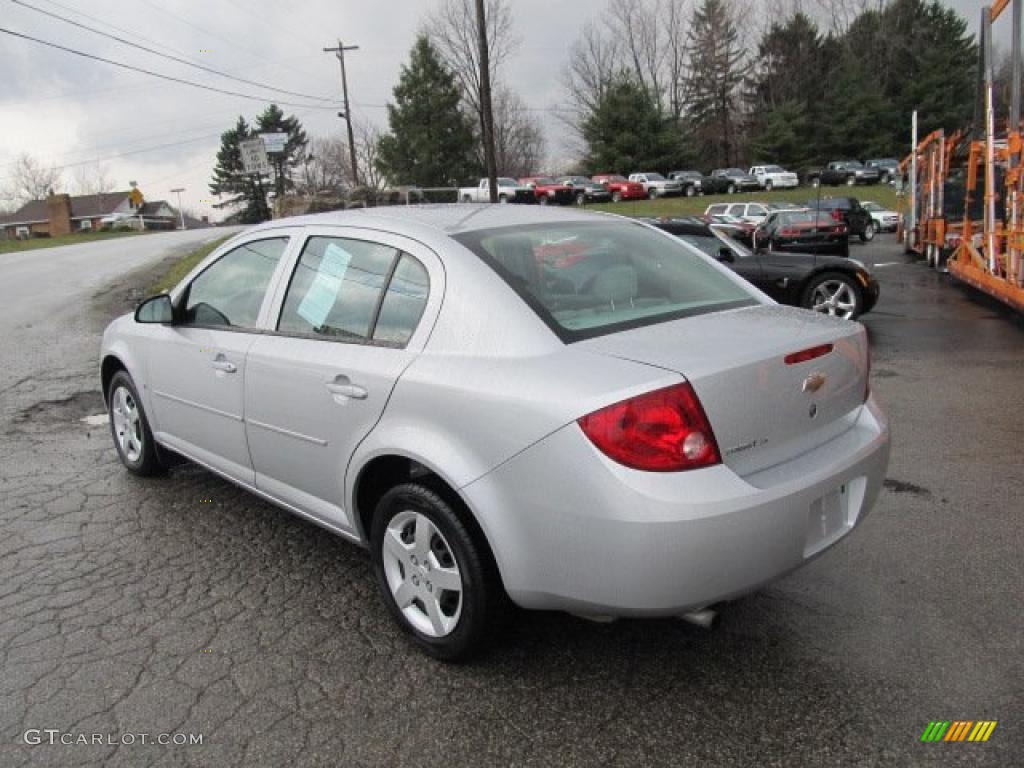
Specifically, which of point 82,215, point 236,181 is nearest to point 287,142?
point 236,181

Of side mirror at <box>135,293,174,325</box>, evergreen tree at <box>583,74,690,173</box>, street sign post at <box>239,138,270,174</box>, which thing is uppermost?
evergreen tree at <box>583,74,690,173</box>

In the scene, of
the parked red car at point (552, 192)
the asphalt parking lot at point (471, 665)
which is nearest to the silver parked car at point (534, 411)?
the asphalt parking lot at point (471, 665)

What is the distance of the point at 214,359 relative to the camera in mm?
3820

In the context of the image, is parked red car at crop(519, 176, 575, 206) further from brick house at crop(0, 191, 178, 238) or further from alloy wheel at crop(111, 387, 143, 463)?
brick house at crop(0, 191, 178, 238)

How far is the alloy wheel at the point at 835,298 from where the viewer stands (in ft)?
32.9

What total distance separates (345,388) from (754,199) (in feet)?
152

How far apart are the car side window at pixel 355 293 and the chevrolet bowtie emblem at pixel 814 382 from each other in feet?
4.41

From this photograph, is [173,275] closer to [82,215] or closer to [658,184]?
[658,184]

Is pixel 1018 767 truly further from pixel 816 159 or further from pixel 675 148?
pixel 816 159

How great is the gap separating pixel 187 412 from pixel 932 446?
456 centimetres

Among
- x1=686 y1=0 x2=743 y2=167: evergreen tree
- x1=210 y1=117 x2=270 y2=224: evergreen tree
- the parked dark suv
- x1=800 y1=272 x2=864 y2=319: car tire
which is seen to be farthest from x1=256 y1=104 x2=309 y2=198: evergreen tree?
x1=800 y1=272 x2=864 y2=319: car tire

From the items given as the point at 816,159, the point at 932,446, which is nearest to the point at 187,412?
the point at 932,446

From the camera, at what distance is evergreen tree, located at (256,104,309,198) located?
83375 mm

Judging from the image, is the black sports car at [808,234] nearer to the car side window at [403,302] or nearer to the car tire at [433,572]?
the car side window at [403,302]
